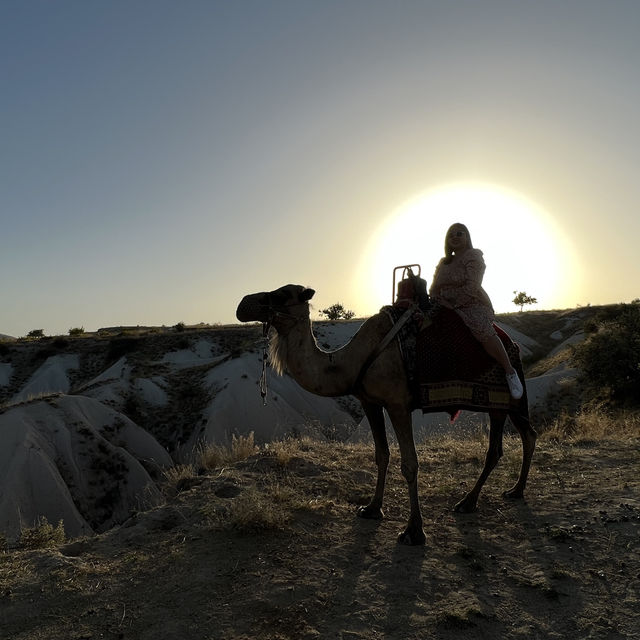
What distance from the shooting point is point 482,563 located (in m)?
5.18

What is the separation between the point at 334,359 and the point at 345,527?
2.02 m

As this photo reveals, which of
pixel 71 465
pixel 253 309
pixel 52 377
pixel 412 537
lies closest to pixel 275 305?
pixel 253 309

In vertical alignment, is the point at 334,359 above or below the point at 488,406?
above

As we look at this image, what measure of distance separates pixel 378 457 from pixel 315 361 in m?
1.65

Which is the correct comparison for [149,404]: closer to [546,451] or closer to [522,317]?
[546,451]

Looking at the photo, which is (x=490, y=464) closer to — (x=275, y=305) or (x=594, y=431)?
(x=275, y=305)

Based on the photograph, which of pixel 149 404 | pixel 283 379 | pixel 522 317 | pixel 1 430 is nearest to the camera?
pixel 1 430

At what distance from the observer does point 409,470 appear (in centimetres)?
577

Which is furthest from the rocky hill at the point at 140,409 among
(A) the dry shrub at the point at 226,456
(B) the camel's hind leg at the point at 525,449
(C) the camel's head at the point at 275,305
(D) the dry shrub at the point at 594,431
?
(B) the camel's hind leg at the point at 525,449

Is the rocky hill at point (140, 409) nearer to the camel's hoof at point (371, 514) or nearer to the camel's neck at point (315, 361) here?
the camel's hoof at point (371, 514)

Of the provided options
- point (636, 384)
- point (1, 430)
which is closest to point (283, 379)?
point (1, 430)

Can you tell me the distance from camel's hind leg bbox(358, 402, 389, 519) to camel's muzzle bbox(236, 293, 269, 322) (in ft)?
5.70

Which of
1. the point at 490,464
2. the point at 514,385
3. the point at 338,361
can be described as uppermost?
the point at 338,361

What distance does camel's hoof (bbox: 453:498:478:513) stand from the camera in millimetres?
6645
